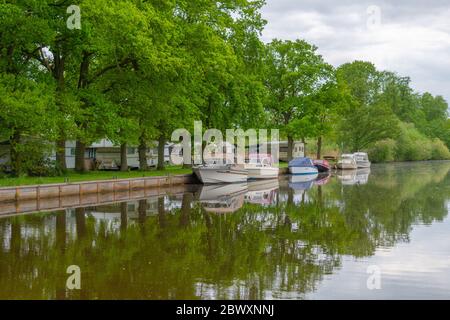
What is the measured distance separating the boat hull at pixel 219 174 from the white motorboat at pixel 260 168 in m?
3.15

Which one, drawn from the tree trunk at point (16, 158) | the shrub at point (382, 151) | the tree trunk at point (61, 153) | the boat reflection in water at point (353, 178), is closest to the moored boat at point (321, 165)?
the boat reflection in water at point (353, 178)

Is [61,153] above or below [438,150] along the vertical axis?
Result: above

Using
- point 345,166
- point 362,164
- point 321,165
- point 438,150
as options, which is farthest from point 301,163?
point 438,150

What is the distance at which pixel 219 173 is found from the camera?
39938 millimetres

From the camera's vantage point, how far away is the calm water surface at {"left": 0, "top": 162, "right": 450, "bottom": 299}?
10.9 metres

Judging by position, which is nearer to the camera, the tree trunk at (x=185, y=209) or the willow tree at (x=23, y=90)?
the tree trunk at (x=185, y=209)

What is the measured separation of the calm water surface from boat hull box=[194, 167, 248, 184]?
38.8ft

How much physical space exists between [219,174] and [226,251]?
25058 mm

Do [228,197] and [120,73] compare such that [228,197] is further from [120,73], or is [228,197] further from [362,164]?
[362,164]

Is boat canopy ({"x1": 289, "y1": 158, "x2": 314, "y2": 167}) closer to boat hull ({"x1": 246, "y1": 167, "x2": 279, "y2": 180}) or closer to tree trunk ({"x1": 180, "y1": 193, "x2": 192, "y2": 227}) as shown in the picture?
boat hull ({"x1": 246, "y1": 167, "x2": 279, "y2": 180})

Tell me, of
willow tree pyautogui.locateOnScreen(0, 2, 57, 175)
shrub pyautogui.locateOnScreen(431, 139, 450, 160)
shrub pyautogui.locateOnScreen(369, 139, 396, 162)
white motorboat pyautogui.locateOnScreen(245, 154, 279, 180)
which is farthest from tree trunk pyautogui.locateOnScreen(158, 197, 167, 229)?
shrub pyautogui.locateOnScreen(431, 139, 450, 160)

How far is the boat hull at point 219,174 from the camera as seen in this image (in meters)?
38.6

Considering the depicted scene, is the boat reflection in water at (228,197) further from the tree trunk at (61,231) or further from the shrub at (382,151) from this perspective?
the shrub at (382,151)

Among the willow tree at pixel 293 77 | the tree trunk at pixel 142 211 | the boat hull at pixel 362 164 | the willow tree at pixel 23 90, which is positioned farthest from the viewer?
the boat hull at pixel 362 164
